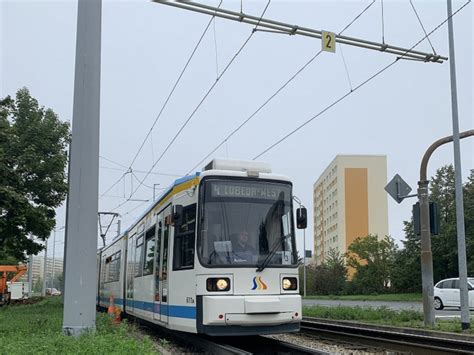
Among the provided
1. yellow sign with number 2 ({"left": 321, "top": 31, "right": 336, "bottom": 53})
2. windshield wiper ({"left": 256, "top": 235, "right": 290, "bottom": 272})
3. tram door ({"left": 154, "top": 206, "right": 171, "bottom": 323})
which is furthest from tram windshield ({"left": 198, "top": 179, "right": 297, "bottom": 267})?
yellow sign with number 2 ({"left": 321, "top": 31, "right": 336, "bottom": 53})

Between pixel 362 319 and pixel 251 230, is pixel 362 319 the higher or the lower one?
the lower one

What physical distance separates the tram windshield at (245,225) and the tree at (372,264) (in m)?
48.3

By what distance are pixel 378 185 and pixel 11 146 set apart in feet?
299

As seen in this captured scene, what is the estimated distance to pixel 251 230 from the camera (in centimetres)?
1054

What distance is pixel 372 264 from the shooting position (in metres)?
60.6

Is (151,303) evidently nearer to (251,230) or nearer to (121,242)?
(251,230)

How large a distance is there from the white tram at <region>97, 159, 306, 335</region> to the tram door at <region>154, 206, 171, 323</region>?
0.18 feet

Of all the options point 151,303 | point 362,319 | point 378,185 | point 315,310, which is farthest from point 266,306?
point 378,185

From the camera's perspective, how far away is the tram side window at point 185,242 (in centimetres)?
1050

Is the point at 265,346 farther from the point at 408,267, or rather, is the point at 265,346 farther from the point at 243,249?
the point at 408,267

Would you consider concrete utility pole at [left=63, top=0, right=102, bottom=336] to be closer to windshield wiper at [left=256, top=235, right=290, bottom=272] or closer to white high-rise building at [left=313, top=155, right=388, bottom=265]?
windshield wiper at [left=256, top=235, right=290, bottom=272]

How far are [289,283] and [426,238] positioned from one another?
6.45 meters

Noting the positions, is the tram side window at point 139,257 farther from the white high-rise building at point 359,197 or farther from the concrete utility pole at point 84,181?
the white high-rise building at point 359,197

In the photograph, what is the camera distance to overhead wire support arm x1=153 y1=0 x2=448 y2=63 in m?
10.9
